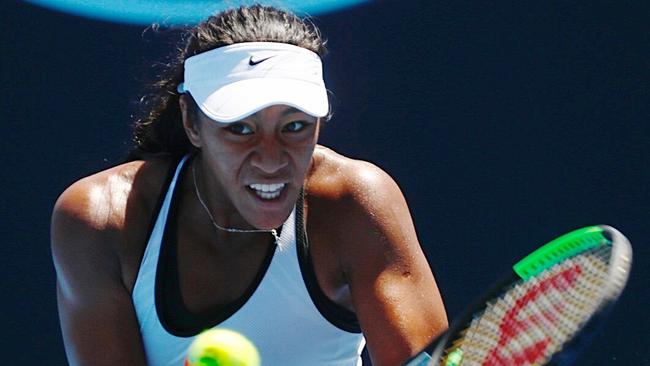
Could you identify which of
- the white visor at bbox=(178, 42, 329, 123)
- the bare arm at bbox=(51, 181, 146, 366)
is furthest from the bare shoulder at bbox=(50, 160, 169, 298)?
the white visor at bbox=(178, 42, 329, 123)

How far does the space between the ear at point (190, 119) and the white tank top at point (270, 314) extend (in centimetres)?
13

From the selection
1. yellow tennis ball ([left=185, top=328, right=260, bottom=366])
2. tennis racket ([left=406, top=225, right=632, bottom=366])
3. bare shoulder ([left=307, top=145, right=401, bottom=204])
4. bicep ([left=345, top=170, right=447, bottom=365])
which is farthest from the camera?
bare shoulder ([left=307, top=145, right=401, bottom=204])

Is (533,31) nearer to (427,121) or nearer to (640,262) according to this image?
(427,121)

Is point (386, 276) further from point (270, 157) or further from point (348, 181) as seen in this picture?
point (270, 157)

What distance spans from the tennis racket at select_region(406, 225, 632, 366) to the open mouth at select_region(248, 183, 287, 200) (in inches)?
17.9

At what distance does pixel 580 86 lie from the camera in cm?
327

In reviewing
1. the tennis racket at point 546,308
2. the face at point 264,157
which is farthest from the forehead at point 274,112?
the tennis racket at point 546,308

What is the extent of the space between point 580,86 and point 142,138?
1121 millimetres

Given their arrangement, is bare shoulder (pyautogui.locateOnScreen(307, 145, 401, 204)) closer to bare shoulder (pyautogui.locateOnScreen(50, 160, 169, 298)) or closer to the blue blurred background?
bare shoulder (pyautogui.locateOnScreen(50, 160, 169, 298))

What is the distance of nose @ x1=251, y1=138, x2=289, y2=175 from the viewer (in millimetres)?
2465

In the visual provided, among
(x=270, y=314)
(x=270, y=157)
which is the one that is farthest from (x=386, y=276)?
(x=270, y=157)

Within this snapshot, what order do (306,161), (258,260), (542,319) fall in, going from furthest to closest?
(258,260), (306,161), (542,319)

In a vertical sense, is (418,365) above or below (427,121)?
below

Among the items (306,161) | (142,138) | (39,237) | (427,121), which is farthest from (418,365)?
(39,237)
